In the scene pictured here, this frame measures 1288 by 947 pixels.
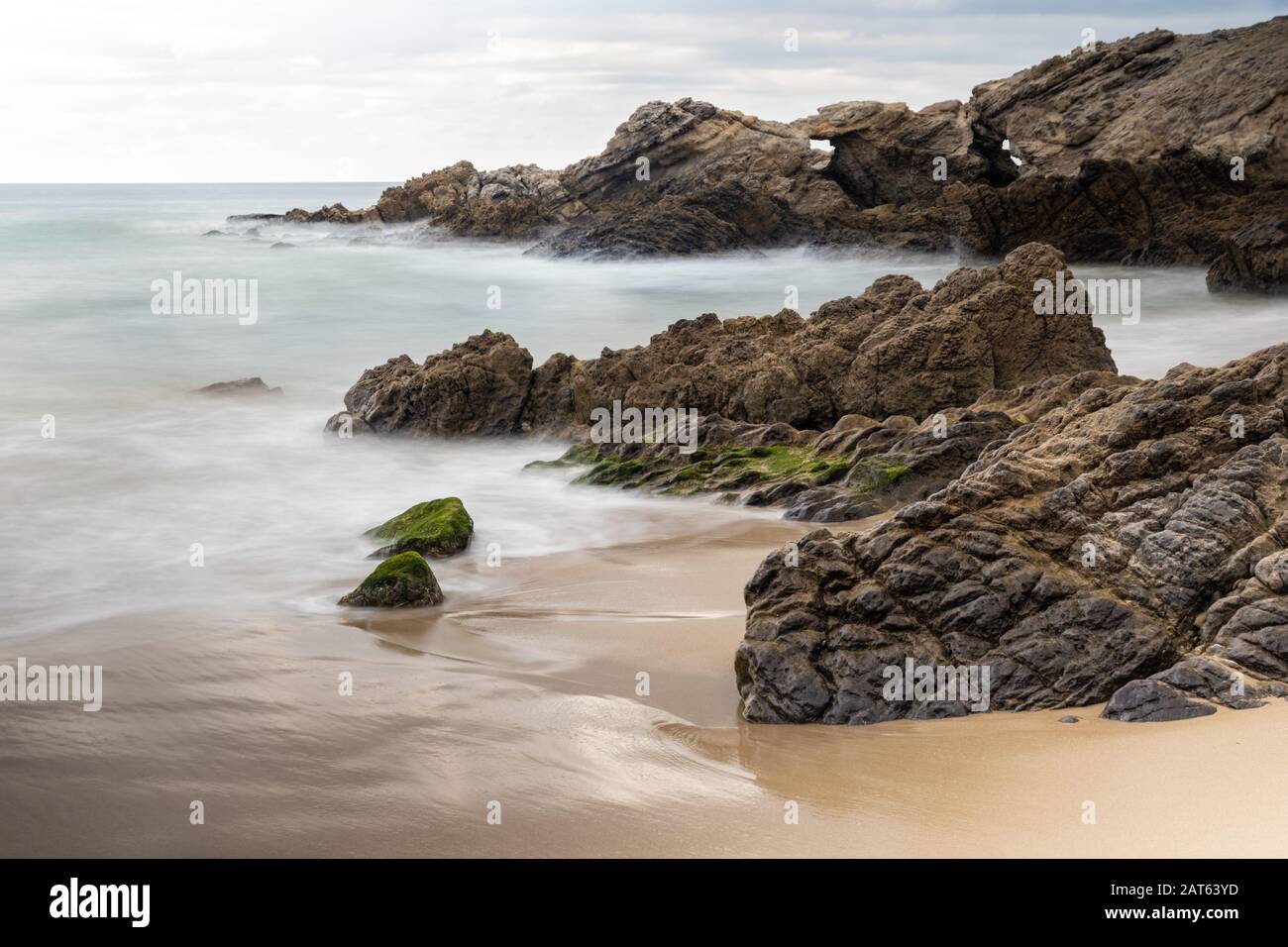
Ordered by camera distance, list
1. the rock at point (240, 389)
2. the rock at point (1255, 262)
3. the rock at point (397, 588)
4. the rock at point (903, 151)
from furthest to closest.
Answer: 1. the rock at point (903, 151)
2. the rock at point (1255, 262)
3. the rock at point (240, 389)
4. the rock at point (397, 588)

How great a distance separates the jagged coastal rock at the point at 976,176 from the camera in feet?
91.9

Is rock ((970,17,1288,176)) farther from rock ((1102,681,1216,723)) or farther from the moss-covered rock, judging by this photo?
rock ((1102,681,1216,723))

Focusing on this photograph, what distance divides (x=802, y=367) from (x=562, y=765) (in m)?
9.02

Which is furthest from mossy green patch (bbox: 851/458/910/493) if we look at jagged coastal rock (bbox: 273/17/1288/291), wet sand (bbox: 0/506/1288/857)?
jagged coastal rock (bbox: 273/17/1288/291)

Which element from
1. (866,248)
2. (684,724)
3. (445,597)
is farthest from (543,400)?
(866,248)

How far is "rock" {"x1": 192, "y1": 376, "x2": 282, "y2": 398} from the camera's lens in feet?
62.0

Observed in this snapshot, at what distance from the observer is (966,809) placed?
4840 millimetres

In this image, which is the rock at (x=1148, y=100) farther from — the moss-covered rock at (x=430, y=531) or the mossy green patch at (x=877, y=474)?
the moss-covered rock at (x=430, y=531)

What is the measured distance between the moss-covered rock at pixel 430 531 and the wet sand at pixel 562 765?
2.26 meters

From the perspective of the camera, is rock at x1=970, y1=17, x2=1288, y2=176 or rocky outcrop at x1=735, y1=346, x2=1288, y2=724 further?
rock at x1=970, y1=17, x2=1288, y2=176

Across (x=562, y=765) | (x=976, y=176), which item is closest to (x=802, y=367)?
(x=562, y=765)

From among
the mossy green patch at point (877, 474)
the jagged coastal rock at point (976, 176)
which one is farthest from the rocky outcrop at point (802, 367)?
the jagged coastal rock at point (976, 176)

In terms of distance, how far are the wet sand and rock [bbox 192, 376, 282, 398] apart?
1134 cm

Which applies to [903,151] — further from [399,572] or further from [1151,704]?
[1151,704]
